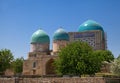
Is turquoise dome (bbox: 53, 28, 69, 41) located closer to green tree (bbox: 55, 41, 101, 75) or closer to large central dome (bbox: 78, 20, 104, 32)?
large central dome (bbox: 78, 20, 104, 32)

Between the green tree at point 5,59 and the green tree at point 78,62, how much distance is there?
44.3ft

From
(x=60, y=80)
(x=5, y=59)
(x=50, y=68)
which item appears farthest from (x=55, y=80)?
(x=50, y=68)

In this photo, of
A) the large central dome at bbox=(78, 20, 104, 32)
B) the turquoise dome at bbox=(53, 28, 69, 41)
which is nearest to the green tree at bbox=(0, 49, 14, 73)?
the turquoise dome at bbox=(53, 28, 69, 41)

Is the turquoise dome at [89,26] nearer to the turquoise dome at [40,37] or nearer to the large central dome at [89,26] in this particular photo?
the large central dome at [89,26]

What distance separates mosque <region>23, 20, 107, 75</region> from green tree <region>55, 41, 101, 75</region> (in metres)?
16.2

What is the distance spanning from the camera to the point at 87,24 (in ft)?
195

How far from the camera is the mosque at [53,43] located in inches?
2170

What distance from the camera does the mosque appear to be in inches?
2170

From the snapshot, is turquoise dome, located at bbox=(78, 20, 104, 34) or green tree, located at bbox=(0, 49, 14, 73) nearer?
green tree, located at bbox=(0, 49, 14, 73)

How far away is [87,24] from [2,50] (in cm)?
1952

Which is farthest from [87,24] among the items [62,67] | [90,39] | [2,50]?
[62,67]

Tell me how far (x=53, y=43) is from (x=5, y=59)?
41.3 feet

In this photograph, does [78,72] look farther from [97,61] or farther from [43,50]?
[43,50]

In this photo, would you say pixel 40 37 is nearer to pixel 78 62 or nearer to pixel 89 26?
pixel 89 26
